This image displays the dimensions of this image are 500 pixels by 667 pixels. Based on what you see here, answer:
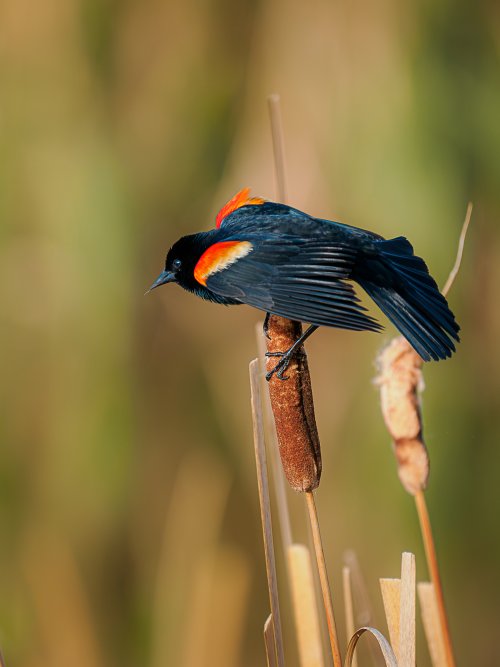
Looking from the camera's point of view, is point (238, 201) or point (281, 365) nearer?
point (281, 365)

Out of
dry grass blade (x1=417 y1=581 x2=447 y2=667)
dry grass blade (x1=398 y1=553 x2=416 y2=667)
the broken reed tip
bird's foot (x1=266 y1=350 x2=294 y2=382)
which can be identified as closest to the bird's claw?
bird's foot (x1=266 y1=350 x2=294 y2=382)

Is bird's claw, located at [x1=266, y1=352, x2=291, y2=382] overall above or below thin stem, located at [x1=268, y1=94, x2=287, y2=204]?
below

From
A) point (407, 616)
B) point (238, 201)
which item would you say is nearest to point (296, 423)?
point (407, 616)

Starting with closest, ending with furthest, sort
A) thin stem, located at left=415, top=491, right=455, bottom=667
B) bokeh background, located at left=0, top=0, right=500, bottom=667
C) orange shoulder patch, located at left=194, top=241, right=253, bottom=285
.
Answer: thin stem, located at left=415, top=491, right=455, bottom=667 < orange shoulder patch, located at left=194, top=241, right=253, bottom=285 < bokeh background, located at left=0, top=0, right=500, bottom=667

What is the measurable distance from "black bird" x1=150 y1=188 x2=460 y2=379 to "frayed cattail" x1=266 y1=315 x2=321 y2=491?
18 mm

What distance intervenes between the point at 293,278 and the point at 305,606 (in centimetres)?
46

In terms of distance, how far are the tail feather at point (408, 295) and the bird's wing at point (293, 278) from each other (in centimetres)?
4

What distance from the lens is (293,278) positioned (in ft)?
3.63

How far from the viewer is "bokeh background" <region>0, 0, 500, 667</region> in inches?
83.6

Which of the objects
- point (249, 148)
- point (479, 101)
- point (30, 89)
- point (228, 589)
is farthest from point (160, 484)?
point (479, 101)

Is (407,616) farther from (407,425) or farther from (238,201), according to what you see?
(238,201)

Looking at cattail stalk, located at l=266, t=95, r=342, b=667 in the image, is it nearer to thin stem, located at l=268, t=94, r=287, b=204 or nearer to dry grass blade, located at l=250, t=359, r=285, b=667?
dry grass blade, located at l=250, t=359, r=285, b=667

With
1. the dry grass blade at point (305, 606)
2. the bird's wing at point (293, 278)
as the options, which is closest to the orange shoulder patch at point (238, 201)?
the bird's wing at point (293, 278)

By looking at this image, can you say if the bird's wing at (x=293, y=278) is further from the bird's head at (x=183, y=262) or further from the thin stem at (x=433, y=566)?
the thin stem at (x=433, y=566)
